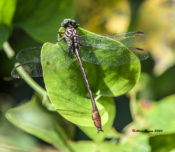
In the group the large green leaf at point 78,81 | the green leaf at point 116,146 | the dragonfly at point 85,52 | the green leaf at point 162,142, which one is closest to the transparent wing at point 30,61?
the dragonfly at point 85,52

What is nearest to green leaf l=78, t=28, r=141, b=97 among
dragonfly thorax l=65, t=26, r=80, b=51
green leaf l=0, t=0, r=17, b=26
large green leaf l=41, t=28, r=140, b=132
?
large green leaf l=41, t=28, r=140, b=132

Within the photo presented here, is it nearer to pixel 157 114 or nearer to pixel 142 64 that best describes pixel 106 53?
pixel 157 114

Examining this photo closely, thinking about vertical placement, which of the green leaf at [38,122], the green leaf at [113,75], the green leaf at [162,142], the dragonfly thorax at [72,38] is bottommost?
the green leaf at [162,142]

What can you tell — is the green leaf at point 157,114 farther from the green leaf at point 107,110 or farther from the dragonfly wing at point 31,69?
the dragonfly wing at point 31,69

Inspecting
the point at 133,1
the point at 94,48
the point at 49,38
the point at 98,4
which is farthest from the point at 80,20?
the point at 94,48

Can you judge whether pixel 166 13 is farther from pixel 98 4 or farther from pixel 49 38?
pixel 49 38

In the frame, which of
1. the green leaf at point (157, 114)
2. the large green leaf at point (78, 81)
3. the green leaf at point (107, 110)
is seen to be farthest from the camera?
the green leaf at point (157, 114)

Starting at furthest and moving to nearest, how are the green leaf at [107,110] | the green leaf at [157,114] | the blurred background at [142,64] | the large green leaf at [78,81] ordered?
1. the green leaf at [157,114]
2. the blurred background at [142,64]
3. the green leaf at [107,110]
4. the large green leaf at [78,81]

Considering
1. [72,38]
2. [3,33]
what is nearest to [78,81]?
[72,38]
